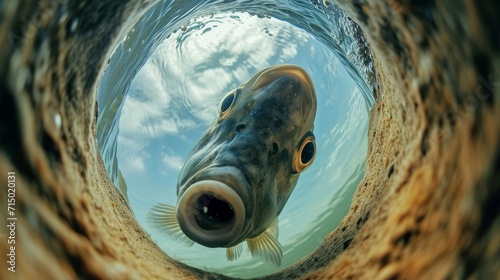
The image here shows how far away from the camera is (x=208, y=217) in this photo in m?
3.57

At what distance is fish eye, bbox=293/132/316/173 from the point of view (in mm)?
4234

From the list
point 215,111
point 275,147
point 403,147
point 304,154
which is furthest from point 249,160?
point 215,111

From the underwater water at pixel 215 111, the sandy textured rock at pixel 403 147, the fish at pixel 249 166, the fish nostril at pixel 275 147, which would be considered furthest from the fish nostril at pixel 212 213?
the underwater water at pixel 215 111

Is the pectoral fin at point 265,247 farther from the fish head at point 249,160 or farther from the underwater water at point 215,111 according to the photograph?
the underwater water at point 215,111

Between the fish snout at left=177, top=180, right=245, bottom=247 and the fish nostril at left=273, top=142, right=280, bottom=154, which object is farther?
the fish nostril at left=273, top=142, right=280, bottom=154

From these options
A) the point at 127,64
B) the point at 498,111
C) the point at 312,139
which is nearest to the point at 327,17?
the point at 312,139

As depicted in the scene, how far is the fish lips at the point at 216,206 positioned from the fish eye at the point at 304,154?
99 cm

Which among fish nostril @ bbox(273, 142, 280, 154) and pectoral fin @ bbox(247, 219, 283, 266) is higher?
fish nostril @ bbox(273, 142, 280, 154)

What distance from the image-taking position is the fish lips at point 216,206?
3211mm

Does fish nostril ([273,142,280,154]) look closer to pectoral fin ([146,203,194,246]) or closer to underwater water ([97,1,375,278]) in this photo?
pectoral fin ([146,203,194,246])

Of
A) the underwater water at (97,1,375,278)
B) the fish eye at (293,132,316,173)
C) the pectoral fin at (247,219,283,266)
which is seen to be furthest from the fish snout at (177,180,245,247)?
the underwater water at (97,1,375,278)

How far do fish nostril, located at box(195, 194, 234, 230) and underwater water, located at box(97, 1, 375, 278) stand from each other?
476 centimetres

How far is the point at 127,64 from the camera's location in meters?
7.27

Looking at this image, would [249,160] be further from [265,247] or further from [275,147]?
[265,247]
